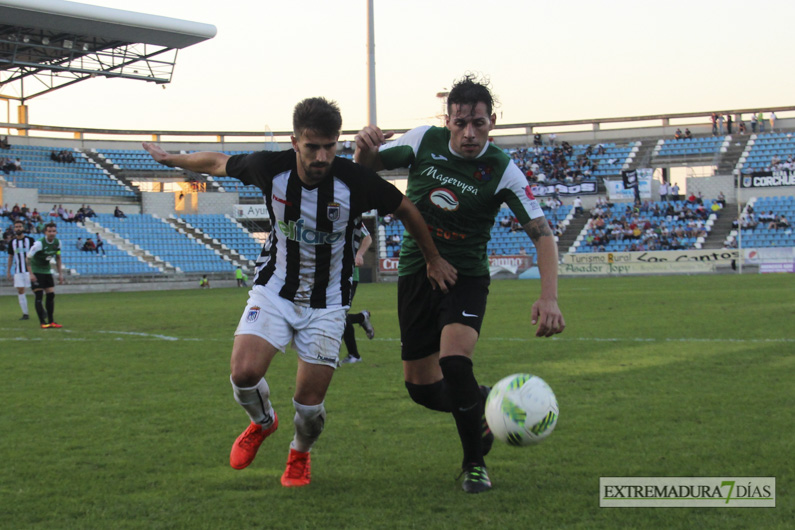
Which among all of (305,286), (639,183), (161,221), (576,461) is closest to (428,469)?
(576,461)

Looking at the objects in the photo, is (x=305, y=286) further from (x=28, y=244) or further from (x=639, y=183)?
(x=639, y=183)

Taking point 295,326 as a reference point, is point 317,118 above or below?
above

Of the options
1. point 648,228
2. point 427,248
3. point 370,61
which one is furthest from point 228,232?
point 427,248

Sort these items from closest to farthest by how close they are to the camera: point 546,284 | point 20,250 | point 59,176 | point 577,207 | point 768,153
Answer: point 546,284 < point 20,250 < point 59,176 < point 577,207 < point 768,153

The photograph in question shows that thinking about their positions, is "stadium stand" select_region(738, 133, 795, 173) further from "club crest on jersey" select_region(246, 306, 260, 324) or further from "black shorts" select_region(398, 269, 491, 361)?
"club crest on jersey" select_region(246, 306, 260, 324)

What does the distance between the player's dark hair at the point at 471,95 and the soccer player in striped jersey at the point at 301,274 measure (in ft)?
2.08

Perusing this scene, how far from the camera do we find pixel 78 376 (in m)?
8.15

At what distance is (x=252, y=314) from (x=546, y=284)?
1.62m

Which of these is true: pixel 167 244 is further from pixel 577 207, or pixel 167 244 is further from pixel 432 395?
pixel 432 395

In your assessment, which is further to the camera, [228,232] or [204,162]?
[228,232]

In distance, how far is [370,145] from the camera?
4.55 metres

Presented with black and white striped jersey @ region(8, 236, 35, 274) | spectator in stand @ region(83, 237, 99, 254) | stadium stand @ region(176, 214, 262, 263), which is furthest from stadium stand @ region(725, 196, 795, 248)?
black and white striped jersey @ region(8, 236, 35, 274)

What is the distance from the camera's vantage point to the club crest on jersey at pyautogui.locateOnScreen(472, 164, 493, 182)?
4.60m

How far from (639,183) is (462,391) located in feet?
139
